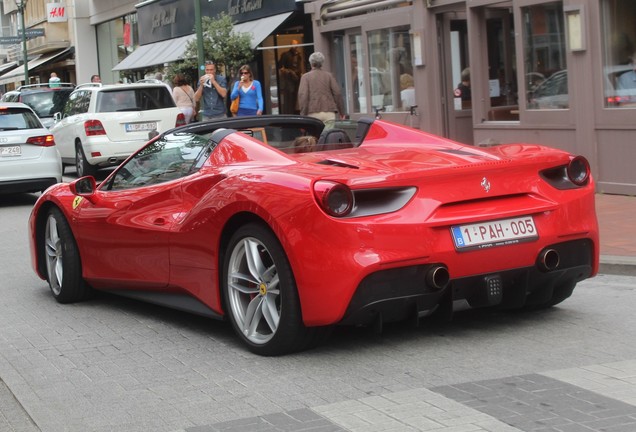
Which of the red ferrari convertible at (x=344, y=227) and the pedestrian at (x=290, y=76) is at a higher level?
the pedestrian at (x=290, y=76)

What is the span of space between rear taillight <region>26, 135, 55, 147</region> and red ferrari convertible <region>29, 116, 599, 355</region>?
9.97 meters

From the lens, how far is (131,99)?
20250 mm

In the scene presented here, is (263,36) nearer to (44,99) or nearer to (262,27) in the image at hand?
(262,27)

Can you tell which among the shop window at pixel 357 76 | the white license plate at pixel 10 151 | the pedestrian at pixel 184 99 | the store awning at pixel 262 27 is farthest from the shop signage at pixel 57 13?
the white license plate at pixel 10 151

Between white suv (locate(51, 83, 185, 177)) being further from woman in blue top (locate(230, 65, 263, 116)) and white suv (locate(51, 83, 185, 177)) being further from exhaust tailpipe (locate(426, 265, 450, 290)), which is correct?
exhaust tailpipe (locate(426, 265, 450, 290))

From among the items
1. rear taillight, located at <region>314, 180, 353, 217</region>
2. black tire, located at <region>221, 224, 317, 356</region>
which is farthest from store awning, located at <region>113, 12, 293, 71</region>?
rear taillight, located at <region>314, 180, 353, 217</region>

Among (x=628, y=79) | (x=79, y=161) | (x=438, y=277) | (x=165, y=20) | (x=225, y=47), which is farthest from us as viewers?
(x=165, y=20)

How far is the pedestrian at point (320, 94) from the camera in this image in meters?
16.7

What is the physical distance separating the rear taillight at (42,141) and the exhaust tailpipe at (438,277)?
39.7 feet

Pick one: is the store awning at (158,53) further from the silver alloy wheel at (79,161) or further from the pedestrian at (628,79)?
the pedestrian at (628,79)

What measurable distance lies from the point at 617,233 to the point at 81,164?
1254 centimetres

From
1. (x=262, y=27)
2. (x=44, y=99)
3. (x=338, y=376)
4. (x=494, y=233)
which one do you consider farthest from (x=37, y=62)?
(x=338, y=376)

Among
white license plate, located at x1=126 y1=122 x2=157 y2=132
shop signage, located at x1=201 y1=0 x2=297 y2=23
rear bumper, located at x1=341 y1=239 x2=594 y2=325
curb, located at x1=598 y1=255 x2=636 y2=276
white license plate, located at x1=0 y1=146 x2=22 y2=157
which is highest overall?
shop signage, located at x1=201 y1=0 x2=297 y2=23

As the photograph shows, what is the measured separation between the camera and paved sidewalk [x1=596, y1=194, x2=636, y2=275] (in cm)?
840
